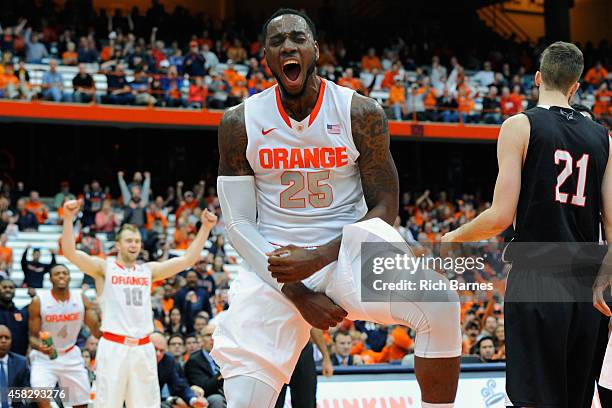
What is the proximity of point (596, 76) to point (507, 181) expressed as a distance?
2266cm

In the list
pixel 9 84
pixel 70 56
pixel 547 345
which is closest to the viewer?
pixel 547 345

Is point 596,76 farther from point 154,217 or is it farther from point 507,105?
point 154,217

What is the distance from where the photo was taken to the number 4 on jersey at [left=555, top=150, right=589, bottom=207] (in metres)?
4.08

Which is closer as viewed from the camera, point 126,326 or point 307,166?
point 307,166

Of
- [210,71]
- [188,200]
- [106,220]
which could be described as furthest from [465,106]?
[106,220]

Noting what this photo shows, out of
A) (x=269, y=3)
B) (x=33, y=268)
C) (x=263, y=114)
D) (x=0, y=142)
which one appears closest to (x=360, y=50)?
(x=269, y=3)

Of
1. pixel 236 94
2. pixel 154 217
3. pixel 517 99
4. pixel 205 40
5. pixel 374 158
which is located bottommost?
pixel 154 217

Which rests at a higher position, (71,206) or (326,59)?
(326,59)

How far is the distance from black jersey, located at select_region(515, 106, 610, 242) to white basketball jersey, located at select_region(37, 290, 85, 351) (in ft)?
24.0

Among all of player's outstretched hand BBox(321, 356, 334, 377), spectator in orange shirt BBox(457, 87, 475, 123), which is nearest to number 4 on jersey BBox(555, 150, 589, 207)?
player's outstretched hand BBox(321, 356, 334, 377)

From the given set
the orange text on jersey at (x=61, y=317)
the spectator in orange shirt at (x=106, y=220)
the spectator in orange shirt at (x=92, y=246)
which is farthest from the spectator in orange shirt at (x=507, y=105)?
the orange text on jersey at (x=61, y=317)

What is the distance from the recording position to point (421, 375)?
3.73m

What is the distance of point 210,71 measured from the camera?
70.5ft

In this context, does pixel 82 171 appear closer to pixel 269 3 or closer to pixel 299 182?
pixel 269 3
